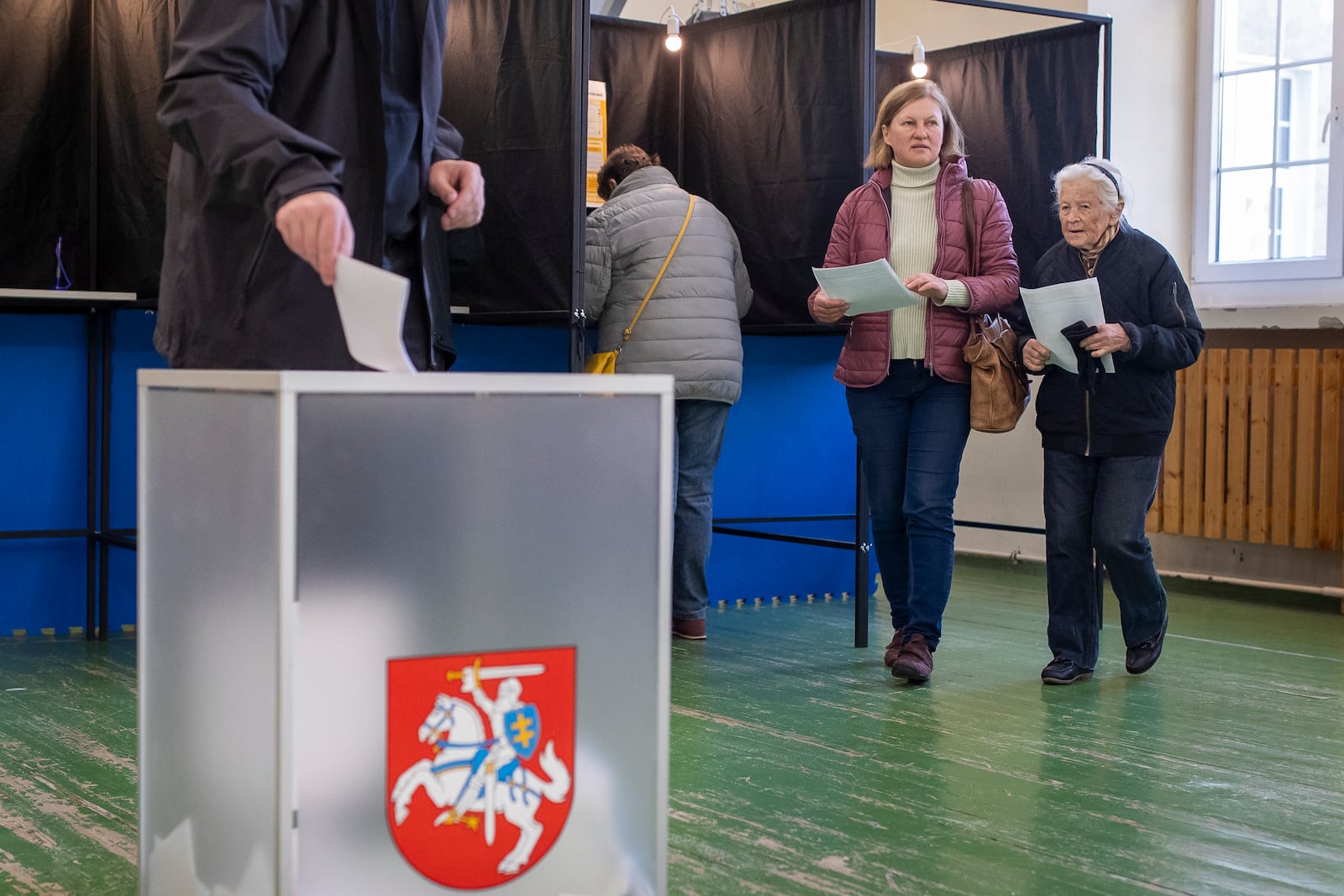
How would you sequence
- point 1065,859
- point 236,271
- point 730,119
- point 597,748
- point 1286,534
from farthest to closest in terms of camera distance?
1. point 1286,534
2. point 730,119
3. point 1065,859
4. point 236,271
5. point 597,748

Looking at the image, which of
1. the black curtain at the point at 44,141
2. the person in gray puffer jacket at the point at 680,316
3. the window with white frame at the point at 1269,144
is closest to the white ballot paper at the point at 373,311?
the person in gray puffer jacket at the point at 680,316

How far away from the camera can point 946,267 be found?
3459mm

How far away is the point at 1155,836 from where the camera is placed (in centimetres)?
224

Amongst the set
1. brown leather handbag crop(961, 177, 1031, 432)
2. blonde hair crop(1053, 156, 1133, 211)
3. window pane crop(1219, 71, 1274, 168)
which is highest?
window pane crop(1219, 71, 1274, 168)

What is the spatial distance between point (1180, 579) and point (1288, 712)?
2.23 m

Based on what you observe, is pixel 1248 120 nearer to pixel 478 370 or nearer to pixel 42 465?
pixel 478 370

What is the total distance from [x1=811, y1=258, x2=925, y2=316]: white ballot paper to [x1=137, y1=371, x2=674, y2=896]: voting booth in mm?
2056

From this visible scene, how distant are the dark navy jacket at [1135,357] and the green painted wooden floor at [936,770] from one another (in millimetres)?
642

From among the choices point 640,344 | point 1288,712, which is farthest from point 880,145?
point 1288,712

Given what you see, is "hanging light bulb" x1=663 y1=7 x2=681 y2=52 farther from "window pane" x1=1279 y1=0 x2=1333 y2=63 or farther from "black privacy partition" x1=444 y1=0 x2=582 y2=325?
"window pane" x1=1279 y1=0 x2=1333 y2=63

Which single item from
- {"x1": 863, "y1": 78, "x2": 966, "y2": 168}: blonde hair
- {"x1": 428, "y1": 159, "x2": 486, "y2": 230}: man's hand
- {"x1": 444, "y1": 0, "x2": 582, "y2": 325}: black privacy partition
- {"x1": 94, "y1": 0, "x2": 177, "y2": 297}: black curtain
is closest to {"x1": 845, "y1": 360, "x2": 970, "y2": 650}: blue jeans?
{"x1": 863, "y1": 78, "x2": 966, "y2": 168}: blonde hair

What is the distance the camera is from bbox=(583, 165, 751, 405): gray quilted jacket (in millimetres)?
4012

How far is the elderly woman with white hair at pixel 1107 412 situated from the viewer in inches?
133

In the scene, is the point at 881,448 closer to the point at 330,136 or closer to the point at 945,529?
the point at 945,529
